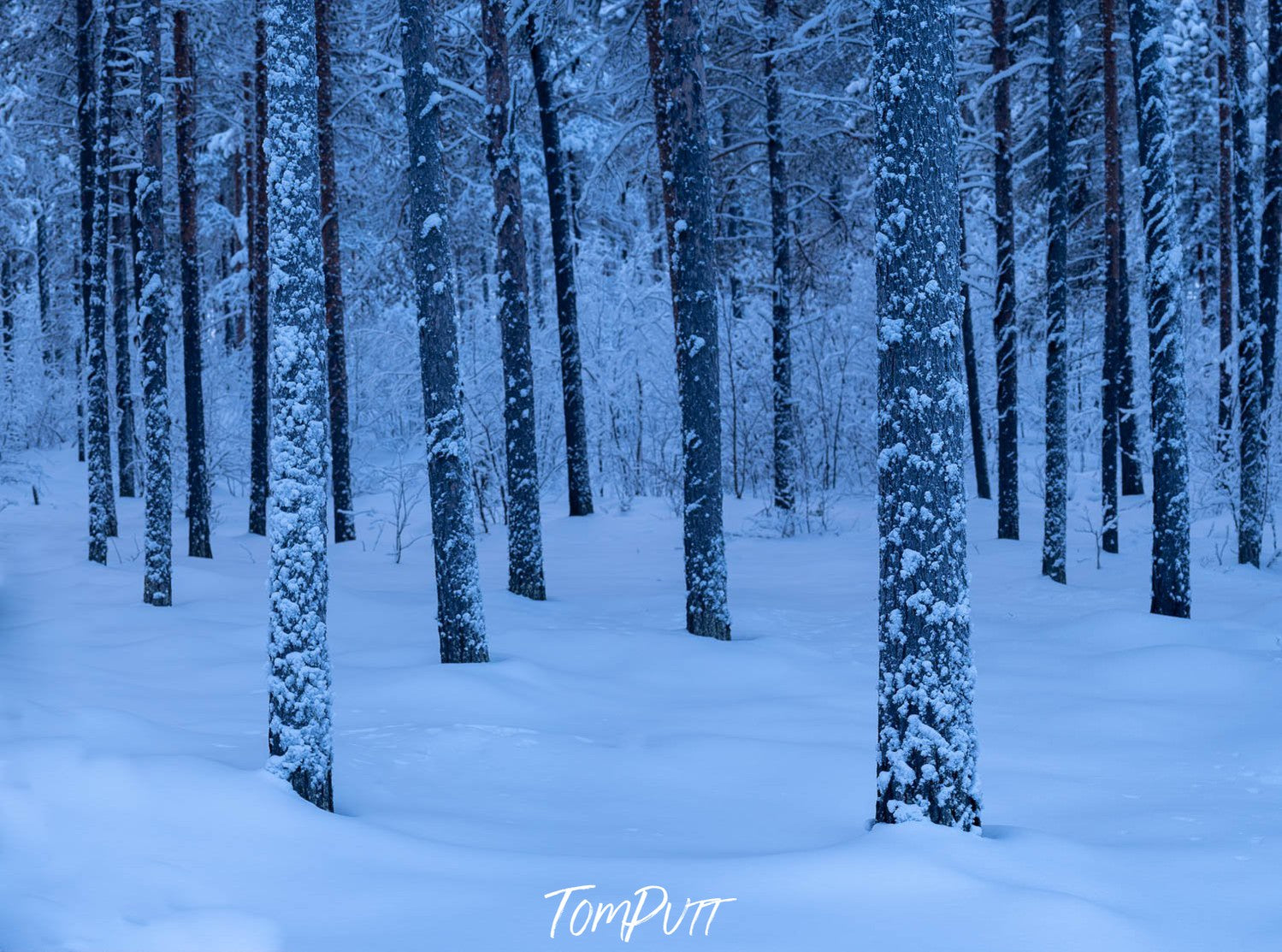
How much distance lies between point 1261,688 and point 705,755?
4.92 metres

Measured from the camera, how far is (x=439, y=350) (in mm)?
8945

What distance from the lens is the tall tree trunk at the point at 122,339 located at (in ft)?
61.8

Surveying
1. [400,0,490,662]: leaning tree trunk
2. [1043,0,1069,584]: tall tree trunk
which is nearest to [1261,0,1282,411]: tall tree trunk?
[1043,0,1069,584]: tall tree trunk

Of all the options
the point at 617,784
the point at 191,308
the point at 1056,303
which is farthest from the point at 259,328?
the point at 617,784

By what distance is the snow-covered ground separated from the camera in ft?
13.3

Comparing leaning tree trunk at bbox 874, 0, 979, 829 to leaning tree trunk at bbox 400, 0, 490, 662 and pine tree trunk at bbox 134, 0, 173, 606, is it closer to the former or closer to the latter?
leaning tree trunk at bbox 400, 0, 490, 662

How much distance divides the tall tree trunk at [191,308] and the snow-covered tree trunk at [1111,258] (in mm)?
12348

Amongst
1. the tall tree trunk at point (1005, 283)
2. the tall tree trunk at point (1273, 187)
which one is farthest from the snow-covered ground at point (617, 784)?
the tall tree trunk at point (1273, 187)

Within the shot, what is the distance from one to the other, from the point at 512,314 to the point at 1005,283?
344 inches

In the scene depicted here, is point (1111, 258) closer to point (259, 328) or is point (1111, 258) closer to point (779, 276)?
point (779, 276)

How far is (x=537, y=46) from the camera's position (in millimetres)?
17016

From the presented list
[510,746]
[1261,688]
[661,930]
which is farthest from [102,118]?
[1261,688]

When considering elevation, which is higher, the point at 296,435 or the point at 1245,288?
the point at 1245,288

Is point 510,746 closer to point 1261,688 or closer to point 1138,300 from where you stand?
point 1261,688
